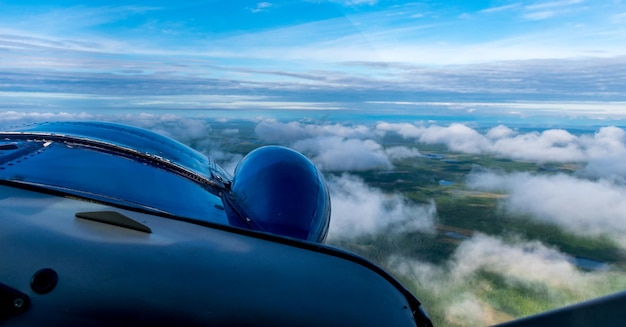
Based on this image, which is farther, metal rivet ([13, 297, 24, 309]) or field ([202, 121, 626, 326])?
field ([202, 121, 626, 326])

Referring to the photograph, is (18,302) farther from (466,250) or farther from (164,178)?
(466,250)

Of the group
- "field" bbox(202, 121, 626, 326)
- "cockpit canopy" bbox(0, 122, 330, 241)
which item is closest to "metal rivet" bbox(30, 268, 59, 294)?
"cockpit canopy" bbox(0, 122, 330, 241)

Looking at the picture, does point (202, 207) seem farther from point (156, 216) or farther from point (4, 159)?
point (4, 159)

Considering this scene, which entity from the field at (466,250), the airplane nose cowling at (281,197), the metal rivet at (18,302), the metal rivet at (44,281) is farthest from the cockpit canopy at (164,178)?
the field at (466,250)

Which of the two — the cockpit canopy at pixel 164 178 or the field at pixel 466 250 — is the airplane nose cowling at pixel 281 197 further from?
the field at pixel 466 250

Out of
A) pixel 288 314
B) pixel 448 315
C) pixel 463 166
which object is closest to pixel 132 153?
pixel 288 314

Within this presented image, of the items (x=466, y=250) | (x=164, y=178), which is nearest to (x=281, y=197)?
(x=164, y=178)

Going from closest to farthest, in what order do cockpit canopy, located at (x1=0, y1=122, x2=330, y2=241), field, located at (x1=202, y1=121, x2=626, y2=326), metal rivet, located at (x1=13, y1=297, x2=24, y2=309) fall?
metal rivet, located at (x1=13, y1=297, x2=24, y2=309) → cockpit canopy, located at (x1=0, y1=122, x2=330, y2=241) → field, located at (x1=202, y1=121, x2=626, y2=326)

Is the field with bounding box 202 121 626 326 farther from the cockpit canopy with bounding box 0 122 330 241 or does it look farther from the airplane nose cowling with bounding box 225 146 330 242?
the cockpit canopy with bounding box 0 122 330 241
